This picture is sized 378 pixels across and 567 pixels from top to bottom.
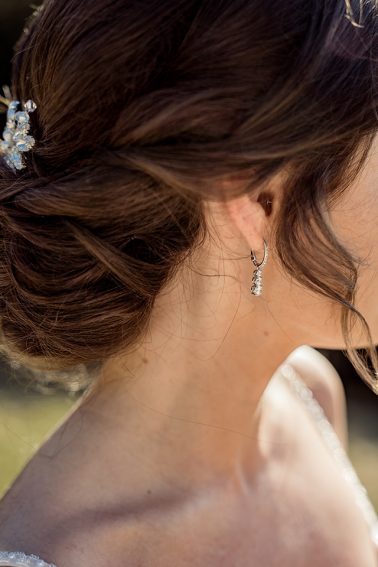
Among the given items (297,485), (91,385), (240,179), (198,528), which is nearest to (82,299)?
(91,385)

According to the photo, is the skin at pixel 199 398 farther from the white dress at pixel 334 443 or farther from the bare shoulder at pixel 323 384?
the bare shoulder at pixel 323 384

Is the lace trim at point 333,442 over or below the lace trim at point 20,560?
below

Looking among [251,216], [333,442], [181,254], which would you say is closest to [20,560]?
[181,254]

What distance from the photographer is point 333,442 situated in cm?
195

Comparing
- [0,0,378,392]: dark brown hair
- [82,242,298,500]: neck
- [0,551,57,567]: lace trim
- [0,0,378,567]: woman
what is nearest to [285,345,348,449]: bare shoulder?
[0,0,378,567]: woman

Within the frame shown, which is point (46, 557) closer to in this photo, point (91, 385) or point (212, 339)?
point (91, 385)

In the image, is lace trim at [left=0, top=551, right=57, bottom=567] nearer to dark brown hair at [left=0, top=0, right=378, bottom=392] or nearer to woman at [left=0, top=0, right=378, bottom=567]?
woman at [left=0, top=0, right=378, bottom=567]

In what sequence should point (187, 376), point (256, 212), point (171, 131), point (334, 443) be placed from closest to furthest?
point (171, 131), point (256, 212), point (187, 376), point (334, 443)

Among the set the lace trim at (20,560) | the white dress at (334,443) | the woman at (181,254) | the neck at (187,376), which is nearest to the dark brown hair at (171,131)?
the woman at (181,254)

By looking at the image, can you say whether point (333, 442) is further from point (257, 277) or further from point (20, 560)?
point (20, 560)

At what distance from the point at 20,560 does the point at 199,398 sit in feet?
1.41

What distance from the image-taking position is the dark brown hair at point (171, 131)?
1128 millimetres

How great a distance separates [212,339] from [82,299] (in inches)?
10.0

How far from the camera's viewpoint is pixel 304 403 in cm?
199
